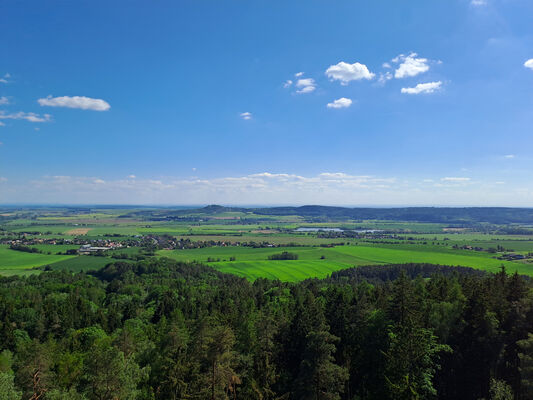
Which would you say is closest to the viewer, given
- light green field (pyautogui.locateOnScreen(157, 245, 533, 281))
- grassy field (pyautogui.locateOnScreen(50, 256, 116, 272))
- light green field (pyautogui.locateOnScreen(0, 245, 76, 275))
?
light green field (pyautogui.locateOnScreen(157, 245, 533, 281))

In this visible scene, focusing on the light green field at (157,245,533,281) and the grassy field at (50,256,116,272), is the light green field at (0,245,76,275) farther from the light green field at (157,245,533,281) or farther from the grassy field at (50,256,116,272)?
the light green field at (157,245,533,281)

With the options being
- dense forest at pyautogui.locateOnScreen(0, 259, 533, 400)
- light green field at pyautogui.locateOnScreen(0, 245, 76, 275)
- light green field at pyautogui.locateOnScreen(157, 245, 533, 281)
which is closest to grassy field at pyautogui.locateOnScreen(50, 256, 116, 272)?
light green field at pyautogui.locateOnScreen(0, 245, 76, 275)

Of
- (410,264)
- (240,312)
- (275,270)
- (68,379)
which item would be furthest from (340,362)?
(410,264)

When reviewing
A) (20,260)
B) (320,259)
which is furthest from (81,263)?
(320,259)

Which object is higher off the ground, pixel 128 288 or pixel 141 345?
pixel 141 345

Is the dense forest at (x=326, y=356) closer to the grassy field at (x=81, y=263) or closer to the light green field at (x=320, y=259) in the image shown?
the light green field at (x=320, y=259)

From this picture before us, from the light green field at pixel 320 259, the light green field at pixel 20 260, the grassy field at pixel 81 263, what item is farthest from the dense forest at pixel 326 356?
the light green field at pixel 20 260

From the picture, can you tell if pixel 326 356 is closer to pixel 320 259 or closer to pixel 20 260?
pixel 320 259

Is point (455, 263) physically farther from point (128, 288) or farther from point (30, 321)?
point (30, 321)

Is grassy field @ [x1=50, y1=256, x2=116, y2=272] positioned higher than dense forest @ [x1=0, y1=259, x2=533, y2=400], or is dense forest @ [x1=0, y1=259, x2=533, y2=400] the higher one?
dense forest @ [x1=0, y1=259, x2=533, y2=400]
